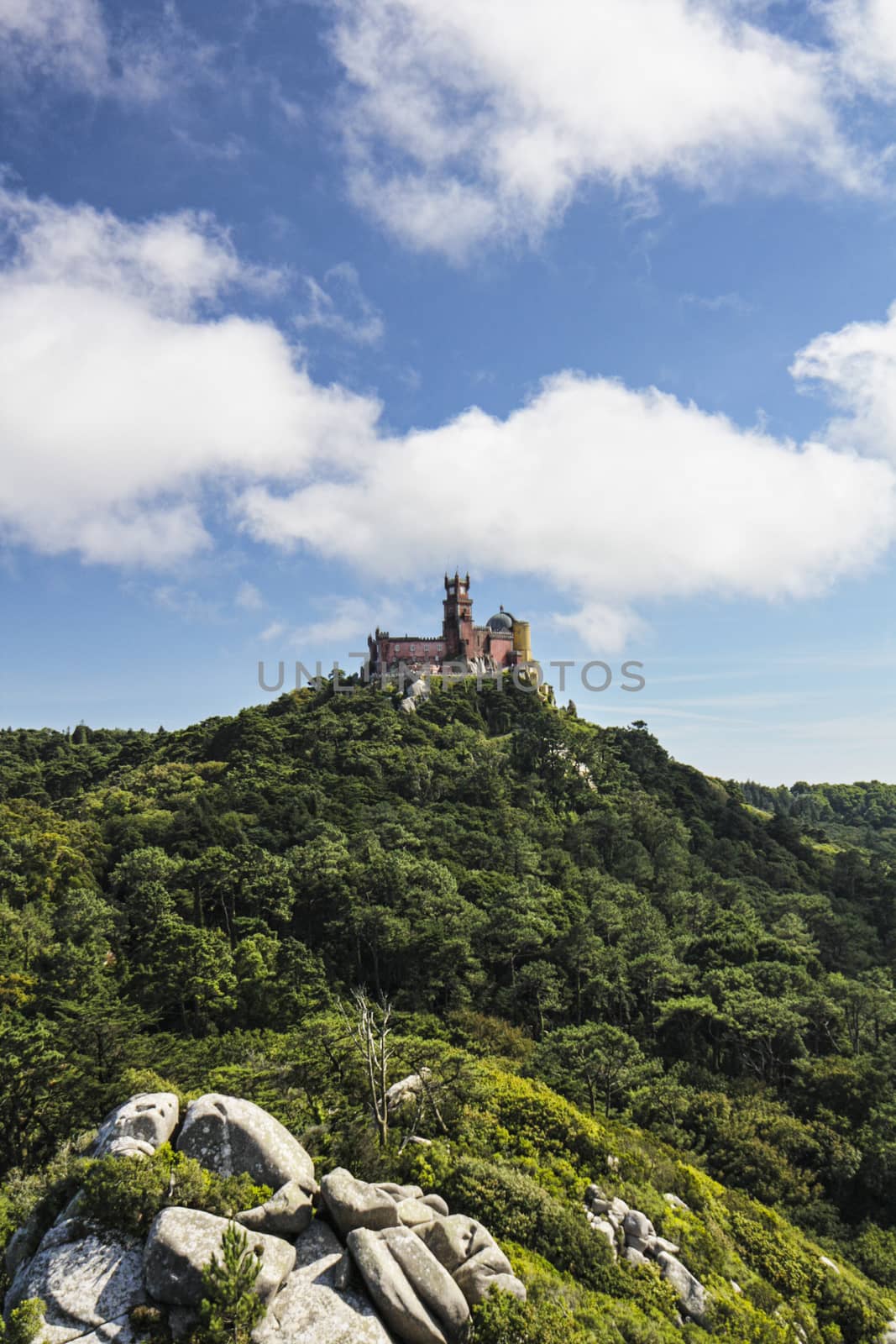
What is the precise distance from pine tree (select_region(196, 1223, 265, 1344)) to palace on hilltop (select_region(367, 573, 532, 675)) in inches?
3127

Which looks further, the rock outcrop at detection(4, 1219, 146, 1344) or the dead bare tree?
the dead bare tree

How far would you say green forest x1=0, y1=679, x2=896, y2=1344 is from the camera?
2223 cm

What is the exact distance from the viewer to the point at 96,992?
3325 centimetres

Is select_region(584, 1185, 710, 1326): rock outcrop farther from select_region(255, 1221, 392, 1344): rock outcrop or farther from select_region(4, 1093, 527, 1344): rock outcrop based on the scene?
select_region(255, 1221, 392, 1344): rock outcrop

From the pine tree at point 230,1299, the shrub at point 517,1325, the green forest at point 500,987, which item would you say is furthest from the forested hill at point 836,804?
the pine tree at point 230,1299

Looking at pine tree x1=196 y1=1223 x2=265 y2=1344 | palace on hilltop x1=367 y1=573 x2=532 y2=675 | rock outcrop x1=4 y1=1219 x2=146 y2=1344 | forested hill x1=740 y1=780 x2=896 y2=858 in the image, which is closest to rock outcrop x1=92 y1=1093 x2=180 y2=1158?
rock outcrop x1=4 y1=1219 x2=146 y2=1344

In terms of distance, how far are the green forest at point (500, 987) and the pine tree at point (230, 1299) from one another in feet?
15.6

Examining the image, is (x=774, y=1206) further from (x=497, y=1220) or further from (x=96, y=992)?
(x=96, y=992)

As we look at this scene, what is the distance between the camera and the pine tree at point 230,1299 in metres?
13.7

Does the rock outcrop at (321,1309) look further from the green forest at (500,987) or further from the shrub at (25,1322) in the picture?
the shrub at (25,1322)

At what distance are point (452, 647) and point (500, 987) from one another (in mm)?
55576

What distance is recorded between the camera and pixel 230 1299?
45.6 ft

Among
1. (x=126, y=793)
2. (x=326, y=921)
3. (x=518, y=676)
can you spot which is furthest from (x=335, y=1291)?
(x=518, y=676)

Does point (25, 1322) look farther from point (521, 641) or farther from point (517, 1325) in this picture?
point (521, 641)
